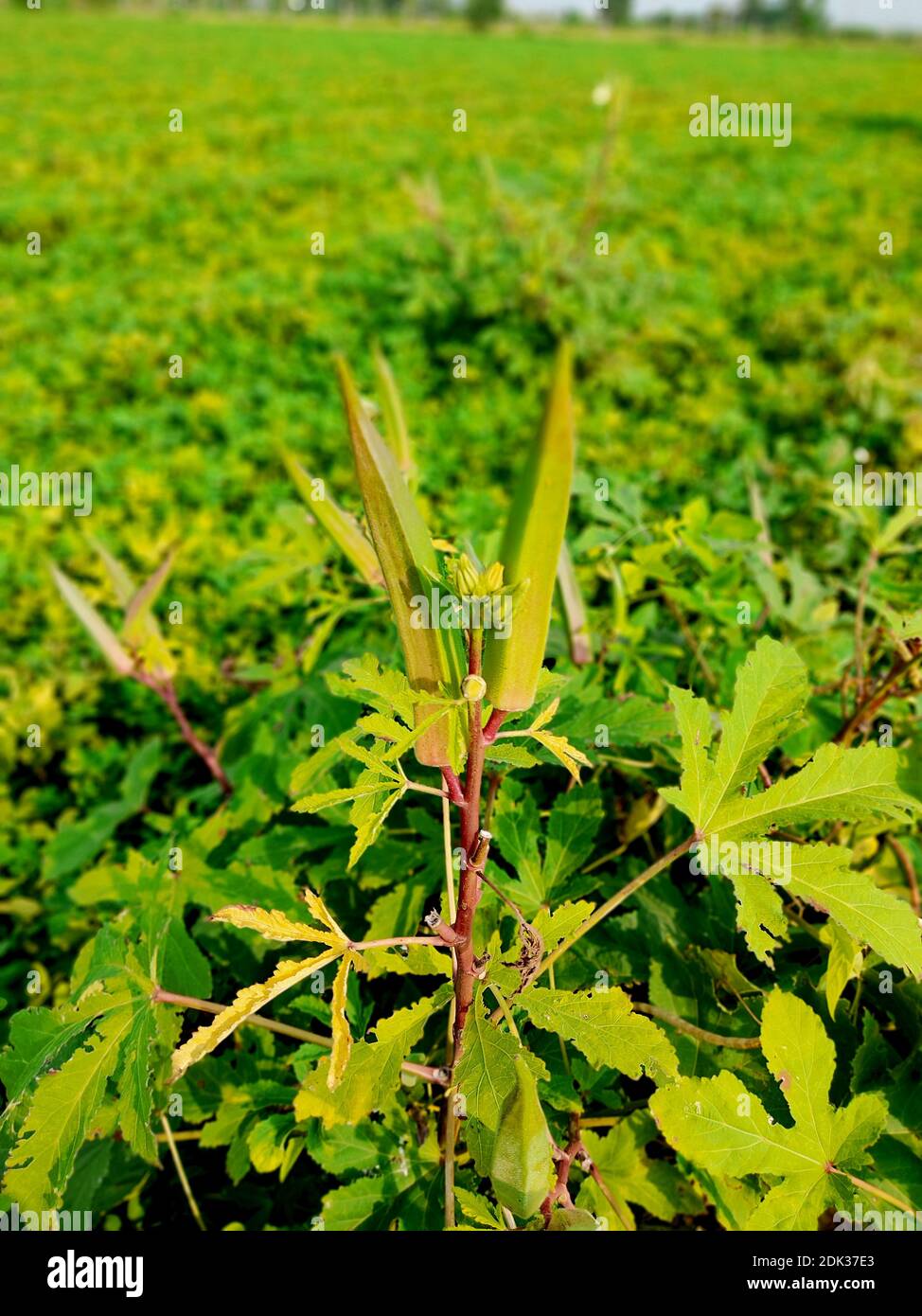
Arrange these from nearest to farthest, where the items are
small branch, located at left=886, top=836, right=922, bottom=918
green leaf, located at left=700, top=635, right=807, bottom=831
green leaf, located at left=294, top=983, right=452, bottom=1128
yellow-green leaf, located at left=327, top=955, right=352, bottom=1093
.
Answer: yellow-green leaf, located at left=327, top=955, right=352, bottom=1093 → green leaf, located at left=294, top=983, right=452, bottom=1128 → green leaf, located at left=700, top=635, right=807, bottom=831 → small branch, located at left=886, top=836, right=922, bottom=918

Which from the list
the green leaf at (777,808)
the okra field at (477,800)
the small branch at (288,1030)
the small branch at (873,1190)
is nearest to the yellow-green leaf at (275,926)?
the okra field at (477,800)

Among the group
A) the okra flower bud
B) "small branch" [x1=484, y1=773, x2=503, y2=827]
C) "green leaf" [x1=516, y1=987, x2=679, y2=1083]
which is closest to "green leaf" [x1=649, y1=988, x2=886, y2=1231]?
"green leaf" [x1=516, y1=987, x2=679, y2=1083]

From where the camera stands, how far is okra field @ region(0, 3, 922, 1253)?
950mm

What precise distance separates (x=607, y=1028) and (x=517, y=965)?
0.13 metres

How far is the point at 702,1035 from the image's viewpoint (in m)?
1.21

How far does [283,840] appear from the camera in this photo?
61.3 inches

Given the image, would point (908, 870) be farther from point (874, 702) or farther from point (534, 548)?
point (534, 548)

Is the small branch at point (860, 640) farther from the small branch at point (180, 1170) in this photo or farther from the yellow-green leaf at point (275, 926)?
the small branch at point (180, 1170)

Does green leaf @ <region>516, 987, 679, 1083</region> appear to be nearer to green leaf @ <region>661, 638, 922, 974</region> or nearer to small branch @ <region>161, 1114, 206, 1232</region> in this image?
green leaf @ <region>661, 638, 922, 974</region>

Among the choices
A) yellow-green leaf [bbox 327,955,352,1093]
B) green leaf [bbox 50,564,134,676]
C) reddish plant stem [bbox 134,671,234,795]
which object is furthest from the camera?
reddish plant stem [bbox 134,671,234,795]

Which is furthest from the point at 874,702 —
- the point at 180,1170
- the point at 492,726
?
the point at 180,1170

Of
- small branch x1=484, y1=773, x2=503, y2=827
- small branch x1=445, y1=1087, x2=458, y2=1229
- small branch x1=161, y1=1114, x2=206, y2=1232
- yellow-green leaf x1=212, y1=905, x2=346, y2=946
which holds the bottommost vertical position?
small branch x1=161, y1=1114, x2=206, y2=1232
